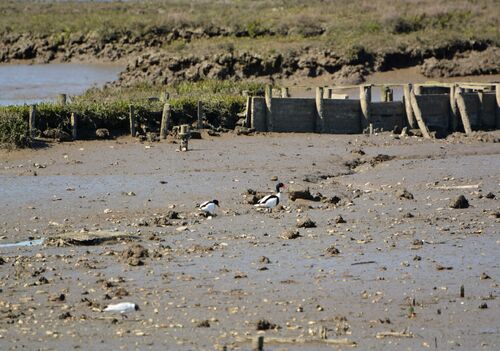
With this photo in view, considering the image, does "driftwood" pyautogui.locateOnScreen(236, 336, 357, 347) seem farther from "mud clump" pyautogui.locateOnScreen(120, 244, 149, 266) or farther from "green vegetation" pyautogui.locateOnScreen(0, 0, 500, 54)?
"green vegetation" pyautogui.locateOnScreen(0, 0, 500, 54)

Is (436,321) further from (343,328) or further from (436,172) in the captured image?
(436,172)

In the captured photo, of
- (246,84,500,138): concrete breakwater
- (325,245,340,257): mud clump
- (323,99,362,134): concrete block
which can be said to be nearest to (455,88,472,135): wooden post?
(246,84,500,138): concrete breakwater

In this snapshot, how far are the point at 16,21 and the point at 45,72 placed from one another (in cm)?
1916

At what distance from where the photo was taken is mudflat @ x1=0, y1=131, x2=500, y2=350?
40.6 ft

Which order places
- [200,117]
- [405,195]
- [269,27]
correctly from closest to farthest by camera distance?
[405,195], [200,117], [269,27]

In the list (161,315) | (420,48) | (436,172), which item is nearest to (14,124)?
(436,172)

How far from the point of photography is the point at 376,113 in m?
30.8

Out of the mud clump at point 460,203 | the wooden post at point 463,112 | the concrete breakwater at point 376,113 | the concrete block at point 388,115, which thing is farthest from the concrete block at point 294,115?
the mud clump at point 460,203

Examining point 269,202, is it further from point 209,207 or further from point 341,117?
point 341,117

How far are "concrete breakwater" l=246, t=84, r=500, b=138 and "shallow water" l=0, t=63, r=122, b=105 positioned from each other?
12004 mm

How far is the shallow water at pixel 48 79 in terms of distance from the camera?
140ft

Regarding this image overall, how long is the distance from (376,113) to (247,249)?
14880mm

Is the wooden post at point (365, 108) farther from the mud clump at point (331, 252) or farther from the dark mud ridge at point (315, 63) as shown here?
the mud clump at point (331, 252)

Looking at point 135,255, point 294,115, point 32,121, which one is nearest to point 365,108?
point 294,115
